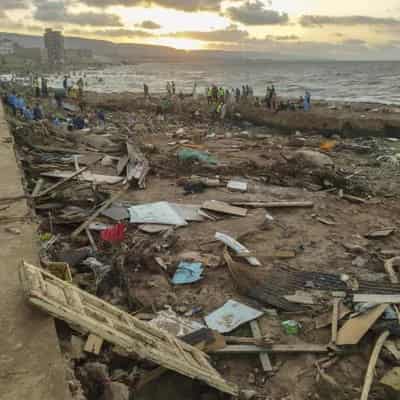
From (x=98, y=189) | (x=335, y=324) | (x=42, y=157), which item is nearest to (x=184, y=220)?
(x=98, y=189)

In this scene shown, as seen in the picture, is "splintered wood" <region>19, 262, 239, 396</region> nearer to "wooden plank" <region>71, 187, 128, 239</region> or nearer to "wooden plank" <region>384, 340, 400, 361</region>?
"wooden plank" <region>384, 340, 400, 361</region>

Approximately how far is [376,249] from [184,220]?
3931 millimetres

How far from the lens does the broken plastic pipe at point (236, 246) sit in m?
6.69

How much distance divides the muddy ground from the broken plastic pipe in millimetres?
148

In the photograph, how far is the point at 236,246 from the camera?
7.09 meters

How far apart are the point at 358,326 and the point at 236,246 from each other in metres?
2.78

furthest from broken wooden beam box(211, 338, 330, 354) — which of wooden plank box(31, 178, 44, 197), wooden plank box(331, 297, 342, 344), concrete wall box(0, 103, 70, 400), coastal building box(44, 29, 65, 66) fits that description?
coastal building box(44, 29, 65, 66)

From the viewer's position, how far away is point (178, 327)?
192 inches

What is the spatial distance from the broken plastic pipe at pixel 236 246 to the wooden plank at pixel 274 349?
2.11 meters

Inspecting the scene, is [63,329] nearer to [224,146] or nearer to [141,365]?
[141,365]

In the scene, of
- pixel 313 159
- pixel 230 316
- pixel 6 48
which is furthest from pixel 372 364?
pixel 6 48

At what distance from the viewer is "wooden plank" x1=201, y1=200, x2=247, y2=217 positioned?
28.8 feet

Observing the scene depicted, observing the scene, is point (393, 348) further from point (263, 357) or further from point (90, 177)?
point (90, 177)

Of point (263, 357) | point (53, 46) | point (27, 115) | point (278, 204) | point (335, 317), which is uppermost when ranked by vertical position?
point (53, 46)
